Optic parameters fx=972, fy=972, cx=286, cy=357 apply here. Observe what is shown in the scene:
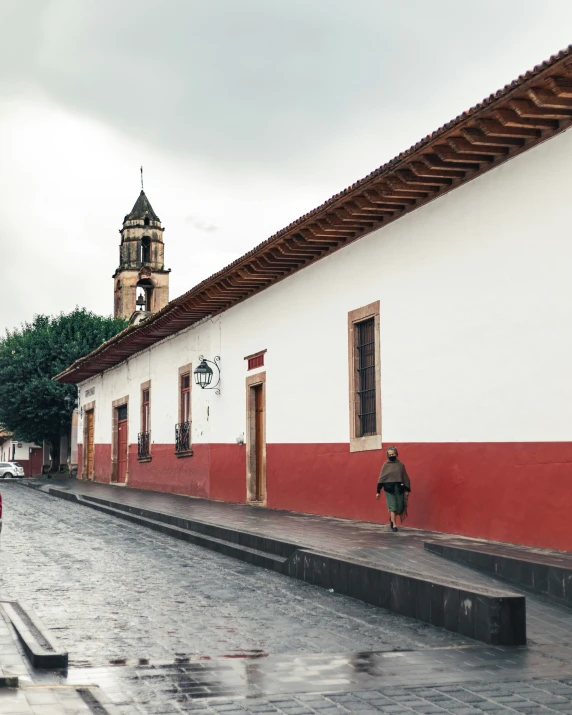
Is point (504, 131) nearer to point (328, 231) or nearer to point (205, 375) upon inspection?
point (328, 231)

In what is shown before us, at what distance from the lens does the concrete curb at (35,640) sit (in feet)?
19.2

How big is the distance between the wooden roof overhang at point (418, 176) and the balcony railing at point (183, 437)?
4.01 meters

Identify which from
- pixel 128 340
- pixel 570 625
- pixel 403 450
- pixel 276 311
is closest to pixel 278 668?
pixel 570 625

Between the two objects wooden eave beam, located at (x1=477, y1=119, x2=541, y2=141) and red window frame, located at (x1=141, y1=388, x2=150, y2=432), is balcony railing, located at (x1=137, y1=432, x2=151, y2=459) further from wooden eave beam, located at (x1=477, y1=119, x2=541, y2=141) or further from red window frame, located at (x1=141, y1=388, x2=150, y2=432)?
wooden eave beam, located at (x1=477, y1=119, x2=541, y2=141)

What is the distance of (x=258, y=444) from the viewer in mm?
19125

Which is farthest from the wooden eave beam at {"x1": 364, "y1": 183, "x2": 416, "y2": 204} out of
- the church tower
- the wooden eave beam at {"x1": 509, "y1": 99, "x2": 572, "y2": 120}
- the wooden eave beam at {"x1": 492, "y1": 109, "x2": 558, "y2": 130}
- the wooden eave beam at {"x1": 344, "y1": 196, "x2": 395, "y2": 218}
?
the church tower

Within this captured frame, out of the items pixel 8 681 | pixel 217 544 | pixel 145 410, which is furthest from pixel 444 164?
pixel 145 410

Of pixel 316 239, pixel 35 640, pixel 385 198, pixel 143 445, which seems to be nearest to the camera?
pixel 35 640

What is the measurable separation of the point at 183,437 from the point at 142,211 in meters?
31.2

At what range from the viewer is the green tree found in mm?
41188

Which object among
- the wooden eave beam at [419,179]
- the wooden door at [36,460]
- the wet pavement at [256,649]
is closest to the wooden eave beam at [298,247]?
the wooden eave beam at [419,179]

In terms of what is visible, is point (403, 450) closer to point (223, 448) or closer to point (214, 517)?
point (214, 517)

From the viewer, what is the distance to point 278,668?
602 centimetres

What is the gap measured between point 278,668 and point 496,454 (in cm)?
589
